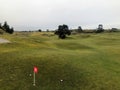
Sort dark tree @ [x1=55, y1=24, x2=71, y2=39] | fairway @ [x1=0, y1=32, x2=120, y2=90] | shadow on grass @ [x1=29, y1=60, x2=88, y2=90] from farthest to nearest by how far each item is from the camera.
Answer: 1. dark tree @ [x1=55, y1=24, x2=71, y2=39]
2. fairway @ [x1=0, y1=32, x2=120, y2=90]
3. shadow on grass @ [x1=29, y1=60, x2=88, y2=90]

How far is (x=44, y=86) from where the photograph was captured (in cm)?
2314

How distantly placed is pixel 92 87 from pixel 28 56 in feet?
36.1

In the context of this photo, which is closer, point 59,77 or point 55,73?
point 59,77

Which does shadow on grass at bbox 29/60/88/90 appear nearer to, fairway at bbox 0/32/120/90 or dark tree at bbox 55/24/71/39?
fairway at bbox 0/32/120/90

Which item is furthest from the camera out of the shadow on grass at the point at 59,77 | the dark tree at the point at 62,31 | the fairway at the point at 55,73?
the dark tree at the point at 62,31

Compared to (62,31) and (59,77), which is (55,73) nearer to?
(59,77)

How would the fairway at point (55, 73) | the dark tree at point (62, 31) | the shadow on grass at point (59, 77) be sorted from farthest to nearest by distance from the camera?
the dark tree at point (62, 31), the fairway at point (55, 73), the shadow on grass at point (59, 77)

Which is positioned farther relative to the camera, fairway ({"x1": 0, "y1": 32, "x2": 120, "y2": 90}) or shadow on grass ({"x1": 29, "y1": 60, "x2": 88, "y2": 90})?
fairway ({"x1": 0, "y1": 32, "x2": 120, "y2": 90})

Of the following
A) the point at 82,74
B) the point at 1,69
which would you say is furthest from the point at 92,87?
the point at 1,69

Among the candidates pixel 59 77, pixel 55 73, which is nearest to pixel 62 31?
pixel 55 73

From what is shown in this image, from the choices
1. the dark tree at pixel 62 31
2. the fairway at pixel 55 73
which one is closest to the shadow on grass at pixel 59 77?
the fairway at pixel 55 73

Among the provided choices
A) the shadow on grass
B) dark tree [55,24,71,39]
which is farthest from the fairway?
dark tree [55,24,71,39]

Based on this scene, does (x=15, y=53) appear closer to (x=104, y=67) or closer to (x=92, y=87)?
(x=104, y=67)

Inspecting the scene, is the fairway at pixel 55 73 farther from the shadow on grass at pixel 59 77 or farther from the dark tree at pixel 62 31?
the dark tree at pixel 62 31
